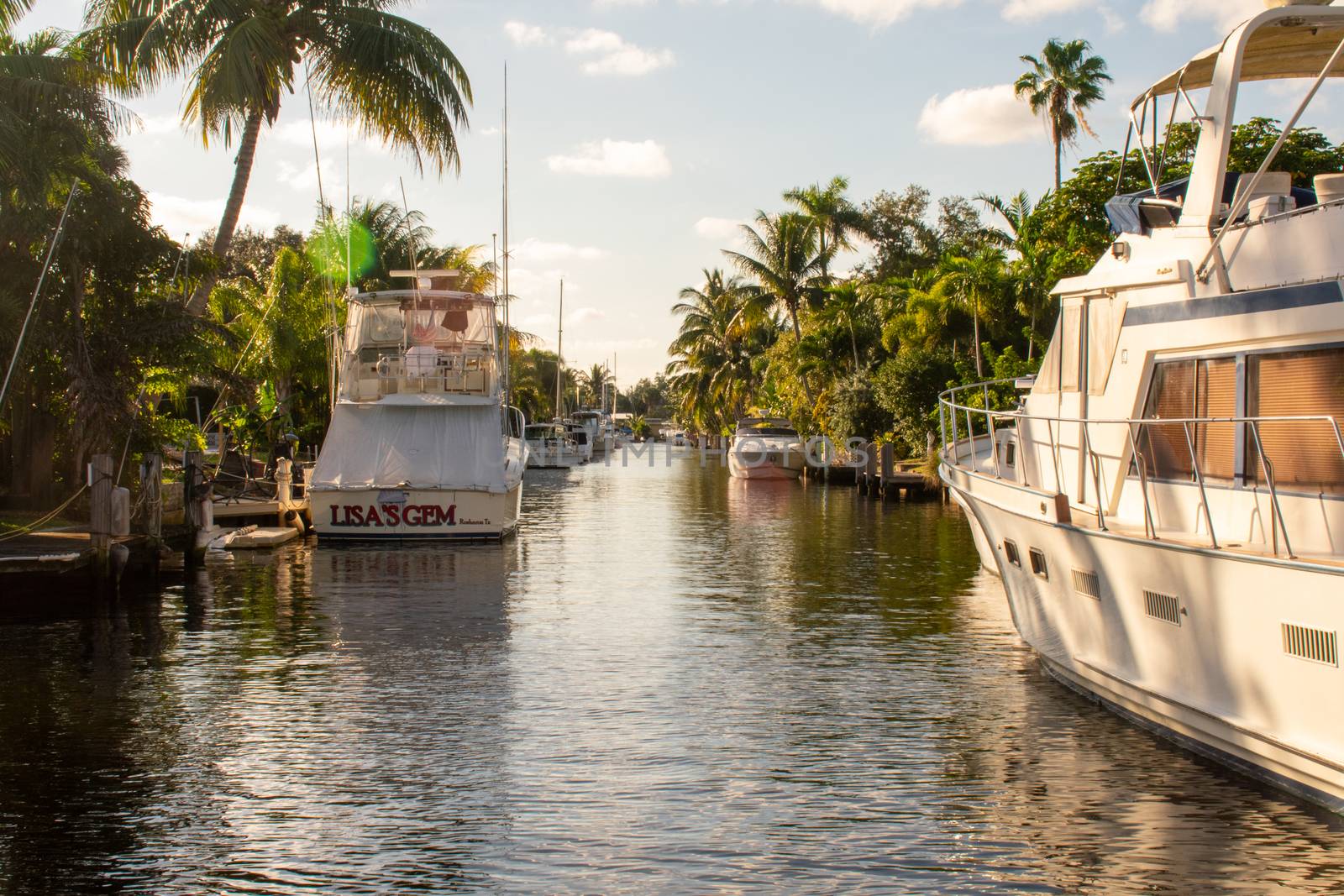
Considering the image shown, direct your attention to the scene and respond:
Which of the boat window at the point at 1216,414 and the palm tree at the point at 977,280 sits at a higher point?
the palm tree at the point at 977,280

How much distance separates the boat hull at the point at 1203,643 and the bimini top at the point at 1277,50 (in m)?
4.26

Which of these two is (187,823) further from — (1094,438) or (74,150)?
(74,150)

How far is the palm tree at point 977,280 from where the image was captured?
1619 inches

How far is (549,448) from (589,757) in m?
51.1

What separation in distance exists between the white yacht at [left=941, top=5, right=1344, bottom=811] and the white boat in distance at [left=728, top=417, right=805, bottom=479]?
119 ft

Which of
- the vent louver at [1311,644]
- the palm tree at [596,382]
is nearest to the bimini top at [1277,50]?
the vent louver at [1311,644]

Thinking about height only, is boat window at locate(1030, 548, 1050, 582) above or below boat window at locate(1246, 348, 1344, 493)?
below

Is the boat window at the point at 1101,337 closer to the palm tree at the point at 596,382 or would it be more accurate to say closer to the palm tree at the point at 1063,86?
the palm tree at the point at 1063,86

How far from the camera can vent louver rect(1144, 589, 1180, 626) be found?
951cm

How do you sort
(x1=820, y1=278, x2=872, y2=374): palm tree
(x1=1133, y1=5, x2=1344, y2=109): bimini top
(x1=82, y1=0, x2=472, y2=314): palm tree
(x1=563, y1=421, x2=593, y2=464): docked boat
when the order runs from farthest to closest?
1. (x1=563, y1=421, x2=593, y2=464): docked boat
2. (x1=820, y1=278, x2=872, y2=374): palm tree
3. (x1=82, y1=0, x2=472, y2=314): palm tree
4. (x1=1133, y1=5, x2=1344, y2=109): bimini top

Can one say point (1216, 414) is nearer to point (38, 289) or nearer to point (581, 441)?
point (38, 289)

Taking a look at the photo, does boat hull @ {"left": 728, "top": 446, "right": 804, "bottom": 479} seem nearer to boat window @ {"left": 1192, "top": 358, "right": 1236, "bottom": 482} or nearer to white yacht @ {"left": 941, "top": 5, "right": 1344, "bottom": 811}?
white yacht @ {"left": 941, "top": 5, "right": 1344, "bottom": 811}

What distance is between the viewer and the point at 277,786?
9.49m

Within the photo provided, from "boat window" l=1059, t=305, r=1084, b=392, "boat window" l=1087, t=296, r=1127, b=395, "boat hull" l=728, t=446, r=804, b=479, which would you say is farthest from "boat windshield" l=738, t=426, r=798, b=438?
"boat window" l=1087, t=296, r=1127, b=395
